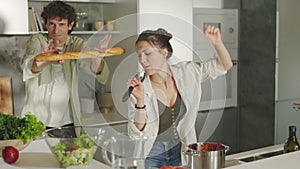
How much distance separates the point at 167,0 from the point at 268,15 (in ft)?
3.13

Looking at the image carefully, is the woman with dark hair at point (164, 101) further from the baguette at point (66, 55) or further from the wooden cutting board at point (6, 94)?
the wooden cutting board at point (6, 94)

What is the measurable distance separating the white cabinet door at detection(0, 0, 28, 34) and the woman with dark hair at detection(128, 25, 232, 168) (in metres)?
0.71

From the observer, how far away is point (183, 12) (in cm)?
348

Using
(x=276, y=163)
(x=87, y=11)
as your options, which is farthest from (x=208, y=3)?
(x=276, y=163)

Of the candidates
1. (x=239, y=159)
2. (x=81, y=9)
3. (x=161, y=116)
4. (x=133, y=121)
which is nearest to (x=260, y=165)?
(x=239, y=159)

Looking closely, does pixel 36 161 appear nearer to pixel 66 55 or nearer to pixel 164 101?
pixel 164 101

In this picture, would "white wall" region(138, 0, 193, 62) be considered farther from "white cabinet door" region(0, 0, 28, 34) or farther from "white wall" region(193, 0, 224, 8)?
"white cabinet door" region(0, 0, 28, 34)

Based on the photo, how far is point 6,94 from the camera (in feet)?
9.64

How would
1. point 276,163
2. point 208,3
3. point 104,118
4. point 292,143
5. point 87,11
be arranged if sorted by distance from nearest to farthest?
point 276,163
point 292,143
point 104,118
point 87,11
point 208,3

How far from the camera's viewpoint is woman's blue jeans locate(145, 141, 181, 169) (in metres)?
2.02

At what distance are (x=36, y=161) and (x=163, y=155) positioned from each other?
0.86 m

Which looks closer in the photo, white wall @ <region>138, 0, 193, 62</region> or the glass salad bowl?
the glass salad bowl

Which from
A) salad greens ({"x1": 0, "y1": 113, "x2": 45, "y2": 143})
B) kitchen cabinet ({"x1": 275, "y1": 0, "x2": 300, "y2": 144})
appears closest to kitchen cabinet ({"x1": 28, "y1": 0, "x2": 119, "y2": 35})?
kitchen cabinet ({"x1": 275, "y1": 0, "x2": 300, "y2": 144})

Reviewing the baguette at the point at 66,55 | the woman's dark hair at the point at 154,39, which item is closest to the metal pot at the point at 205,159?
the woman's dark hair at the point at 154,39
